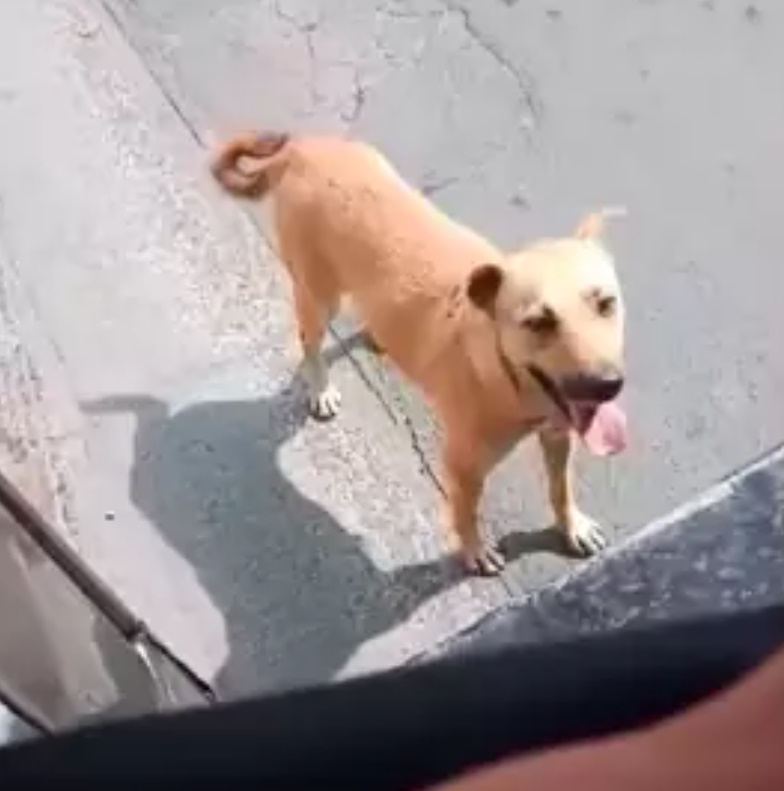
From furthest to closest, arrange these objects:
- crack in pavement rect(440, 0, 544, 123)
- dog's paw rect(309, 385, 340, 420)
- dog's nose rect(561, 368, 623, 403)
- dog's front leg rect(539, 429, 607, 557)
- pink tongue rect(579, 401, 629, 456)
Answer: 1. crack in pavement rect(440, 0, 544, 123)
2. dog's paw rect(309, 385, 340, 420)
3. dog's front leg rect(539, 429, 607, 557)
4. pink tongue rect(579, 401, 629, 456)
5. dog's nose rect(561, 368, 623, 403)

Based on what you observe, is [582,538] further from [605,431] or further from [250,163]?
[250,163]

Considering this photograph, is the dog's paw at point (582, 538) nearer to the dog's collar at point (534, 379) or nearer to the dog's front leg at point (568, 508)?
the dog's front leg at point (568, 508)

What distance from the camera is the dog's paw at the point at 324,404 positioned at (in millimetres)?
1721

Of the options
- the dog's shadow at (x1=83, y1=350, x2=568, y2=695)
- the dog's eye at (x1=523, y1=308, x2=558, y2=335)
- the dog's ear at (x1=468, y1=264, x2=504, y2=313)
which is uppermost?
the dog's ear at (x1=468, y1=264, x2=504, y2=313)

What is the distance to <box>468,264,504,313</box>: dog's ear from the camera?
1.38 metres

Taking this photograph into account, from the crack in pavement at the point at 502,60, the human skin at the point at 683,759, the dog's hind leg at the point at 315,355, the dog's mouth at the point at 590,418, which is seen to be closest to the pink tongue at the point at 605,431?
the dog's mouth at the point at 590,418

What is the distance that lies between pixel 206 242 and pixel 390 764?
1393 millimetres

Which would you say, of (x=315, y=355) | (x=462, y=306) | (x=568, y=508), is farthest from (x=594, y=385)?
(x=315, y=355)

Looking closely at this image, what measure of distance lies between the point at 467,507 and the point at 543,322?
10.4 inches

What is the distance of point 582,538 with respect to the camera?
1607 mm

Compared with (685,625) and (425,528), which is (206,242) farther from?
(685,625)

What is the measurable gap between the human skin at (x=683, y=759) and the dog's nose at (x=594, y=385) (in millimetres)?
946

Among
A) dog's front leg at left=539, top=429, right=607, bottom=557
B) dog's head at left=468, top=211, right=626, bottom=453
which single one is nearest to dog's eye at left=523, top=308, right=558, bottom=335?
dog's head at left=468, top=211, right=626, bottom=453

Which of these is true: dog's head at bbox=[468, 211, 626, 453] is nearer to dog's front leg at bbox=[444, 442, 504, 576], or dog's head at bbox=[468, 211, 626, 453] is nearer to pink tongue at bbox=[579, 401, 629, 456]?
pink tongue at bbox=[579, 401, 629, 456]
